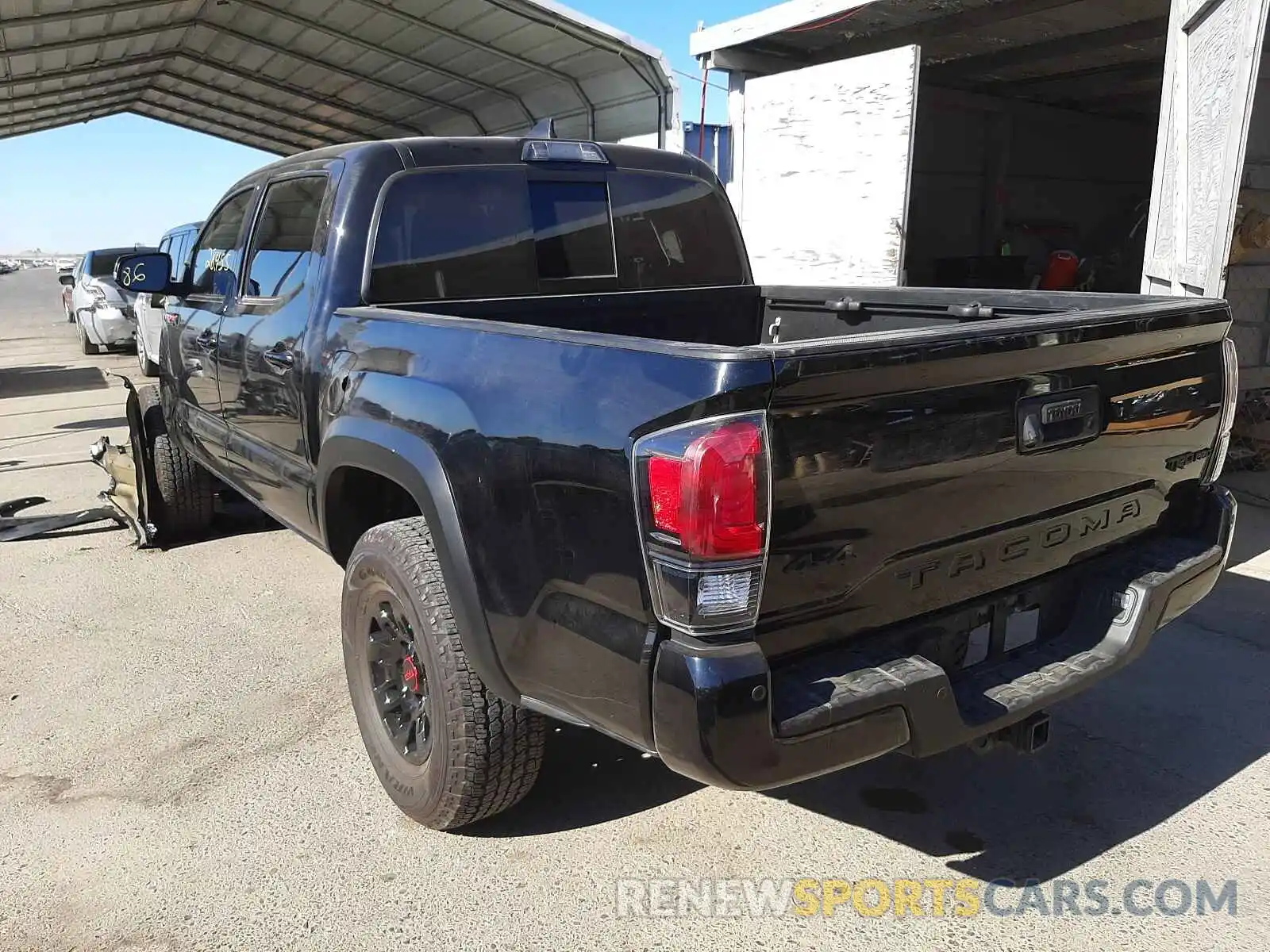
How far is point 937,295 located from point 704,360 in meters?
2.19

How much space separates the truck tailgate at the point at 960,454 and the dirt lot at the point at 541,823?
866 mm

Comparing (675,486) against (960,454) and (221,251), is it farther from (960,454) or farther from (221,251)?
(221,251)

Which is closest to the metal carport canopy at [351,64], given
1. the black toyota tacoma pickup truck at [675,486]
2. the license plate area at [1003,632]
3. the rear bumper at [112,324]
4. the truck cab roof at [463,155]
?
the rear bumper at [112,324]

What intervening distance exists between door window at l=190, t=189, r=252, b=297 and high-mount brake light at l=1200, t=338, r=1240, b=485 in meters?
3.72

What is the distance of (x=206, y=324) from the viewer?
4.40m

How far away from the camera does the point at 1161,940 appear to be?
2.43 metres

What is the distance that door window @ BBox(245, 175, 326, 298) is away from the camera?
3564 mm

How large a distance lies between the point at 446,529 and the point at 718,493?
2.89ft

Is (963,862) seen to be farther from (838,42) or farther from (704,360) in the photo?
(838,42)

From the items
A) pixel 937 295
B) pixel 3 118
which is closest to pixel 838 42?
pixel 937 295

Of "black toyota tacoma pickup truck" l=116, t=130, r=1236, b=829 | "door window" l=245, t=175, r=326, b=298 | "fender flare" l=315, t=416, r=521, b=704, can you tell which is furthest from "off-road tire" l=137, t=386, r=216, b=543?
"fender flare" l=315, t=416, r=521, b=704

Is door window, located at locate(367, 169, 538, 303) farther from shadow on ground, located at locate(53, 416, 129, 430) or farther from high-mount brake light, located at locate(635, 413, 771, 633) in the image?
shadow on ground, located at locate(53, 416, 129, 430)

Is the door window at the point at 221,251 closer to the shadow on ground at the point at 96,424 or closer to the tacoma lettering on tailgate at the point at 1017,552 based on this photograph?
the tacoma lettering on tailgate at the point at 1017,552

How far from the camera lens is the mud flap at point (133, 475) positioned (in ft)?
17.9
